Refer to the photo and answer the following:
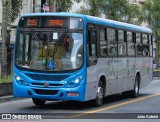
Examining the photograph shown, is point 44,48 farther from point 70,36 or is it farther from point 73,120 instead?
point 73,120

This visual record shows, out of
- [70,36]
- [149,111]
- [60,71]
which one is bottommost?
[149,111]

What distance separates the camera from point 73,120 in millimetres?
12930

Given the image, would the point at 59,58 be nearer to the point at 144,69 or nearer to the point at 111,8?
the point at 144,69

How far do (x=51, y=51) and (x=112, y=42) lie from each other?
128 inches

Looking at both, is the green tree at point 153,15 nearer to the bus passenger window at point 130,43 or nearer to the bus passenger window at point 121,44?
the bus passenger window at point 130,43

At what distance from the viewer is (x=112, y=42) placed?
59.4ft

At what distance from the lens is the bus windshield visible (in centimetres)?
1536

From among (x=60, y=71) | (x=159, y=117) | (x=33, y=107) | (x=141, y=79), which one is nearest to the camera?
(x=159, y=117)

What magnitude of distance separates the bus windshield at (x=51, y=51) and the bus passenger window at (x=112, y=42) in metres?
2.46

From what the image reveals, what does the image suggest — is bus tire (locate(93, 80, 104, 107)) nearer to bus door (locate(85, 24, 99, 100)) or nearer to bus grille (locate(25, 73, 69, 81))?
bus door (locate(85, 24, 99, 100))

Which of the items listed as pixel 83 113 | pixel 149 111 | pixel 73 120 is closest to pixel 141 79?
pixel 149 111

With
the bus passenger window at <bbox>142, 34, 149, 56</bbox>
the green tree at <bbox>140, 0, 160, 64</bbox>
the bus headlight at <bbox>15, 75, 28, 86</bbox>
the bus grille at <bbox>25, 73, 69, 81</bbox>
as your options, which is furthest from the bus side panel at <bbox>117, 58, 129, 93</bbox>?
the green tree at <bbox>140, 0, 160, 64</bbox>

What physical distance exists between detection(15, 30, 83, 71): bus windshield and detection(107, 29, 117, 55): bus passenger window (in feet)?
8.09

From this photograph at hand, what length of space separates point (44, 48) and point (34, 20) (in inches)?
39.8
